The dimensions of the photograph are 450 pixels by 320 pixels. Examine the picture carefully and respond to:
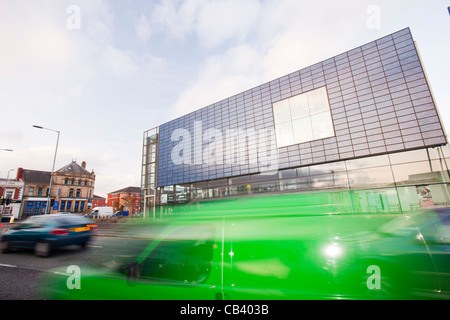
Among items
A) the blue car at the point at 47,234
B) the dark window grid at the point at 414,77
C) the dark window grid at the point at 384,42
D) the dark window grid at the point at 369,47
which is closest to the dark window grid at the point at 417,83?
the dark window grid at the point at 414,77

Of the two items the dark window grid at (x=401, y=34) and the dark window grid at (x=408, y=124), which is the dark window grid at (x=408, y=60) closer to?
the dark window grid at (x=401, y=34)

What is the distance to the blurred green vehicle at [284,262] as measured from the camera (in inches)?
91.0

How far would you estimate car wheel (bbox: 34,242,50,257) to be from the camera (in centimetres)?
647

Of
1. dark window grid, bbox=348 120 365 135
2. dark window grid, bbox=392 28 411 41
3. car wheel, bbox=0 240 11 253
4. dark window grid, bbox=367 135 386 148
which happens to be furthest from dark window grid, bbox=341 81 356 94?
car wheel, bbox=0 240 11 253

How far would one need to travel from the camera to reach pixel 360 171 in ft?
74.6

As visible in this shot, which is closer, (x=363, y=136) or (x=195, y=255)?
(x=195, y=255)

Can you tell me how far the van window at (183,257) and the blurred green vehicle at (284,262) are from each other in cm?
1

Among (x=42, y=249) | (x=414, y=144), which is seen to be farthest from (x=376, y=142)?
(x=42, y=249)

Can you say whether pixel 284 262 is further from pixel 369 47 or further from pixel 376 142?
pixel 369 47

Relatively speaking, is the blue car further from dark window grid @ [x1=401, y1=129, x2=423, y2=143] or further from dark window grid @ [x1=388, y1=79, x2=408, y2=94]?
dark window grid @ [x1=388, y1=79, x2=408, y2=94]
